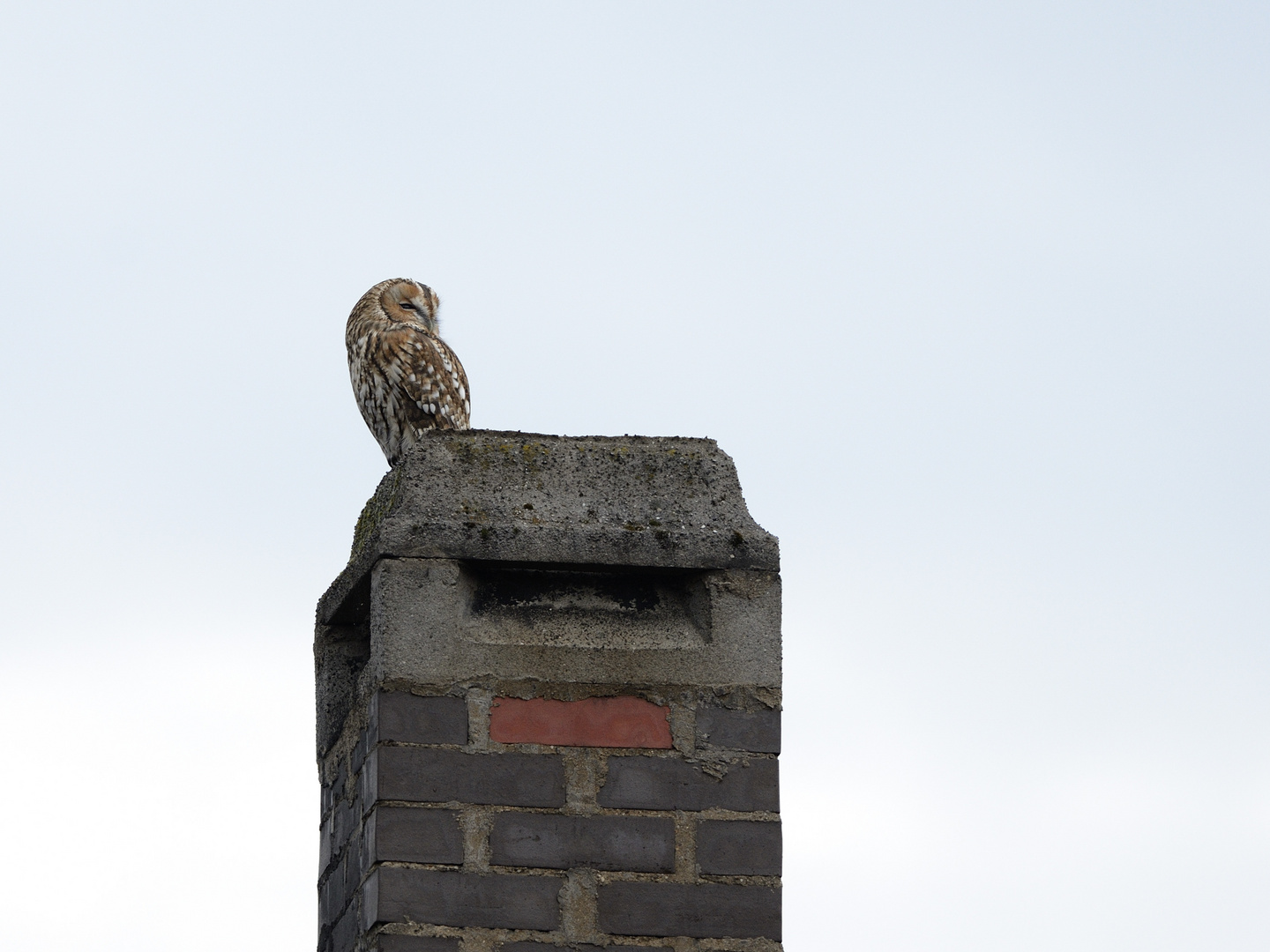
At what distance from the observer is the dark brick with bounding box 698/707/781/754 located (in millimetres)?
3920

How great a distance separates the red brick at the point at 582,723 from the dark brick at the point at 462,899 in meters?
0.29

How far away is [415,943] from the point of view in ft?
12.1

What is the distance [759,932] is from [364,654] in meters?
1.25

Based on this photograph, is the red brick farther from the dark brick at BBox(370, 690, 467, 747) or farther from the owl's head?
the owl's head

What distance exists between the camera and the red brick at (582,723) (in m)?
3.86

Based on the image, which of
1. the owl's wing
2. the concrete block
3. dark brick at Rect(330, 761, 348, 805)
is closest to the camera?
the concrete block

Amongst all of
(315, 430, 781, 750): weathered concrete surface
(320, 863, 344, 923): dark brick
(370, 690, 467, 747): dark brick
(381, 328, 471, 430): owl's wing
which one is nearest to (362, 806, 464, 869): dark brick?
(370, 690, 467, 747): dark brick

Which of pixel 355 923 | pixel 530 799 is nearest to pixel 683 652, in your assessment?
pixel 530 799

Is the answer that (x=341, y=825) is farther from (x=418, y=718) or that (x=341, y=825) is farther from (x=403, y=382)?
(x=403, y=382)

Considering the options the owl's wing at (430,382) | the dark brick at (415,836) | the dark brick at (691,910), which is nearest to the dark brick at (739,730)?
the dark brick at (691,910)

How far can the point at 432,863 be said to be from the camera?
3.73 m

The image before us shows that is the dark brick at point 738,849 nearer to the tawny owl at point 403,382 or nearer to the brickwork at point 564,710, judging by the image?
the brickwork at point 564,710

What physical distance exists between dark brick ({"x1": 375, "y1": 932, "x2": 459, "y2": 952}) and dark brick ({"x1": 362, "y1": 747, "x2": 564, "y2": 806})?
0.87 feet

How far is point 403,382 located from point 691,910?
13.2 ft
